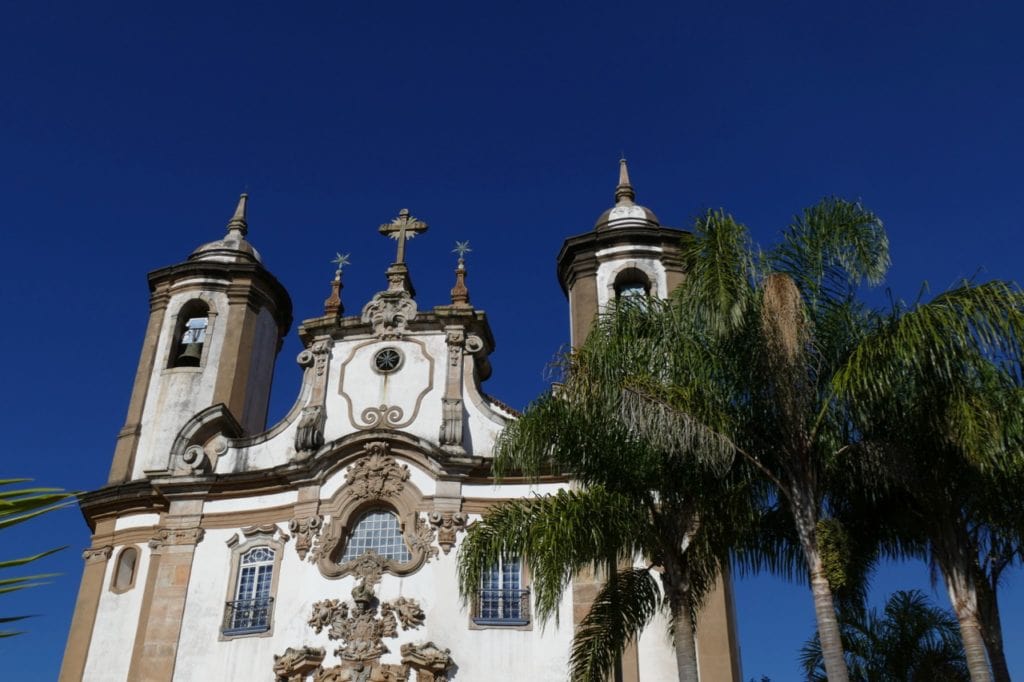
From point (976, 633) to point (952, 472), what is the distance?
66.2 inches

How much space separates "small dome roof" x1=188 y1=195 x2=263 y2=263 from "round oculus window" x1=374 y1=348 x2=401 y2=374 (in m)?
5.39

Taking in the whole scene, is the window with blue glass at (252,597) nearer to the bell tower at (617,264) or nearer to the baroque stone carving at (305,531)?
the baroque stone carving at (305,531)

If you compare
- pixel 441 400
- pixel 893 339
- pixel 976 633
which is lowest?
pixel 976 633

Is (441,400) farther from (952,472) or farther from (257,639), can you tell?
(952,472)

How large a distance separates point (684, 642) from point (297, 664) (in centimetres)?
780

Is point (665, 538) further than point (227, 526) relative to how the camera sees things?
No

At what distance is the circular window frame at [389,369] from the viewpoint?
20.4 metres

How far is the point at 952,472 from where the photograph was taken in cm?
1144

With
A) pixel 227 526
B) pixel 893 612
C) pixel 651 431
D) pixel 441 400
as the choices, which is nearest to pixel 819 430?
pixel 651 431

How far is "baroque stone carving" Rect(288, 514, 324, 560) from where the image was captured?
18.3 meters

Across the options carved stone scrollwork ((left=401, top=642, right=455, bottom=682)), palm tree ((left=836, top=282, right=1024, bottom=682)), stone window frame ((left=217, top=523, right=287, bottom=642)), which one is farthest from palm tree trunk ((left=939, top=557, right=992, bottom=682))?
stone window frame ((left=217, top=523, right=287, bottom=642))

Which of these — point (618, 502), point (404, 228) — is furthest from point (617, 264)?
point (618, 502)

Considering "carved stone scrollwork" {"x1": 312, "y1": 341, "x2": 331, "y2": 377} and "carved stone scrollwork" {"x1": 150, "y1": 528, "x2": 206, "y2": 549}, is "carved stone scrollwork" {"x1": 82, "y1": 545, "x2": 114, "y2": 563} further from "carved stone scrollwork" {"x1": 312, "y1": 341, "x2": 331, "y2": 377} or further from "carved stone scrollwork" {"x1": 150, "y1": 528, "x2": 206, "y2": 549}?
"carved stone scrollwork" {"x1": 312, "y1": 341, "x2": 331, "y2": 377}

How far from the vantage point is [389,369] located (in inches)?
803
